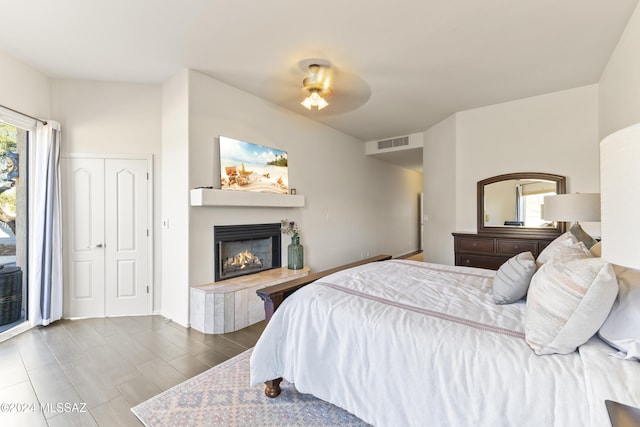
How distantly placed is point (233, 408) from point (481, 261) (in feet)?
11.8

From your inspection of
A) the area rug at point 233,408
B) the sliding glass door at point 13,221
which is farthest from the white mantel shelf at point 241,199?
the sliding glass door at point 13,221

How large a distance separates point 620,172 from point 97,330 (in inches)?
162

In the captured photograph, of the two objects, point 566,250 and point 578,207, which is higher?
point 578,207

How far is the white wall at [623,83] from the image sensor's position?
2287 millimetres

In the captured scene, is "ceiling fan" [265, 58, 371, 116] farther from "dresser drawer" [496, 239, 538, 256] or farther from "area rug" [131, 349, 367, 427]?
"area rug" [131, 349, 367, 427]

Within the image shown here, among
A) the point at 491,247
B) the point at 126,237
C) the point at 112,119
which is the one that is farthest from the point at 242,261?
the point at 491,247

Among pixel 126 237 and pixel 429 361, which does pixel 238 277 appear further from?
pixel 429 361

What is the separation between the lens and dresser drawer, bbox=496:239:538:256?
3.71 meters

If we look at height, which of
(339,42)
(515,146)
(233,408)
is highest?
(339,42)

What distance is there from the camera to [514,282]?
167cm

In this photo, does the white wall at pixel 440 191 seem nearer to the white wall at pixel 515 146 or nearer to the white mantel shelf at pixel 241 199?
the white wall at pixel 515 146

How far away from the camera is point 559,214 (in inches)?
104

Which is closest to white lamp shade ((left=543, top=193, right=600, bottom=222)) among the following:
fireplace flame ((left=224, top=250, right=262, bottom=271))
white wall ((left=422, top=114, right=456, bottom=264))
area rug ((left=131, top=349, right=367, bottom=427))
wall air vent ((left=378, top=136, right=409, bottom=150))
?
white wall ((left=422, top=114, right=456, bottom=264))

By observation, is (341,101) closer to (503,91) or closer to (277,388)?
(503,91)
